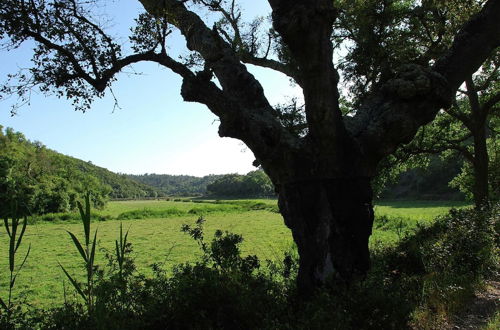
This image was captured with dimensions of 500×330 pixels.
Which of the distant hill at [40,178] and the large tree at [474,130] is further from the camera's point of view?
the distant hill at [40,178]

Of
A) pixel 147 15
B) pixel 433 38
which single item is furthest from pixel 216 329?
pixel 433 38

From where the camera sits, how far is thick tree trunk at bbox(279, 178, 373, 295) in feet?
16.4

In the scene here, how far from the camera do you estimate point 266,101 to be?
6.19m

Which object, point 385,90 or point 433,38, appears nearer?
point 385,90

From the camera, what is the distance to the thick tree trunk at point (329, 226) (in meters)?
4.99

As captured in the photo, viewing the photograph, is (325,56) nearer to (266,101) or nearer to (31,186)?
(266,101)

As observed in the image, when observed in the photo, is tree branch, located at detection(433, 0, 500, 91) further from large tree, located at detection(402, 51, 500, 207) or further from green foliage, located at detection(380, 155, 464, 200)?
green foliage, located at detection(380, 155, 464, 200)

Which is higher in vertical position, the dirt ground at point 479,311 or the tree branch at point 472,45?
the tree branch at point 472,45

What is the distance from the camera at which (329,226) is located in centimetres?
512

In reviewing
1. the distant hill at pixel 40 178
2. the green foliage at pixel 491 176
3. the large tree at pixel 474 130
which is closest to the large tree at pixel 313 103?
the large tree at pixel 474 130

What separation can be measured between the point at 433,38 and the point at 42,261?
23552 mm

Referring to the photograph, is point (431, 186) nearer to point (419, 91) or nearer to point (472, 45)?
point (472, 45)

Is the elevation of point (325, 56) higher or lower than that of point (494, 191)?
higher

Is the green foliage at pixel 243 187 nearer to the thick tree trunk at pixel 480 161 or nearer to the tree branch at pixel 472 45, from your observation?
the thick tree trunk at pixel 480 161
